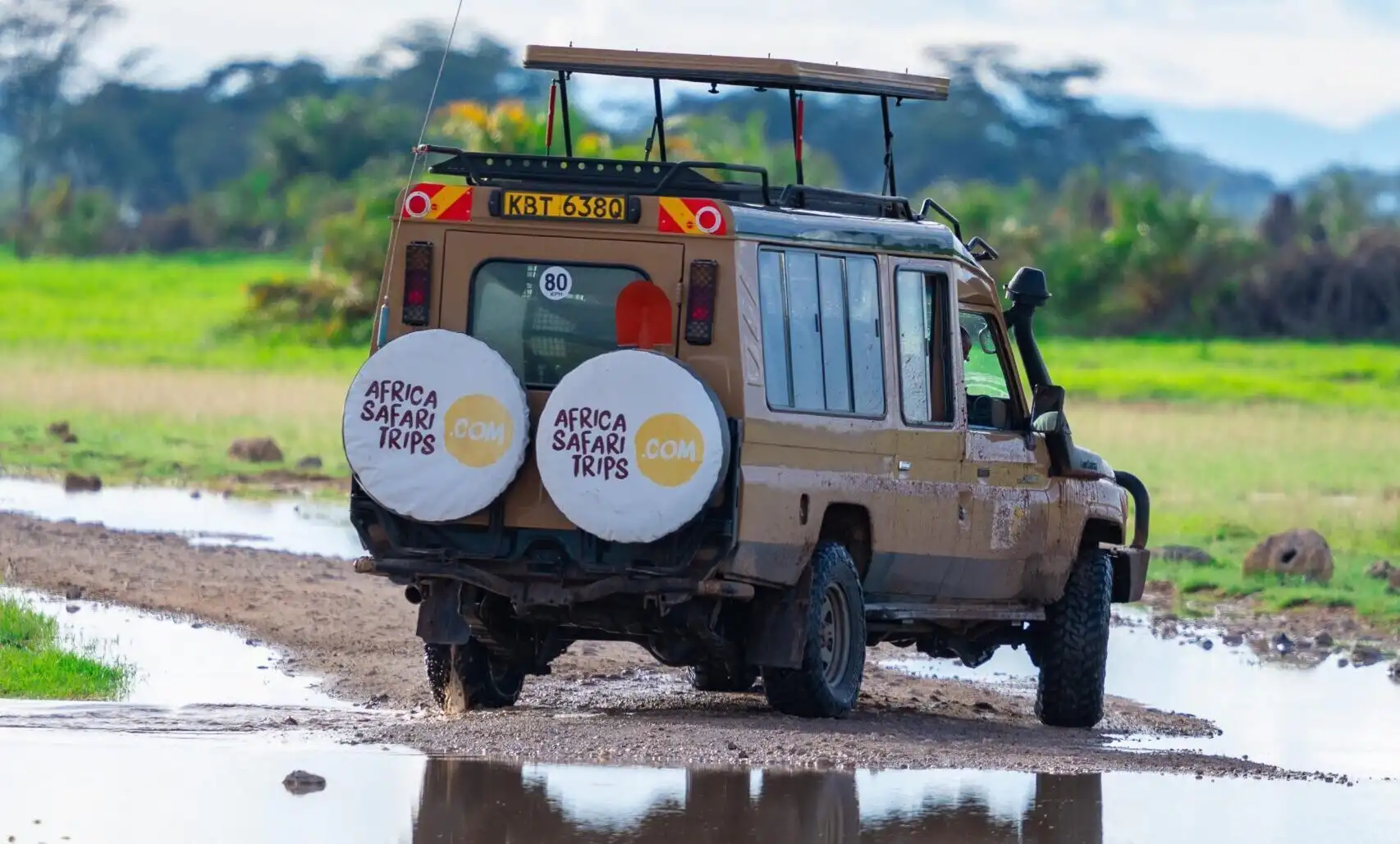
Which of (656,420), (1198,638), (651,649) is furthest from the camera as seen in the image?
(1198,638)

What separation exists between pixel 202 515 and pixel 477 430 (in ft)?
36.4

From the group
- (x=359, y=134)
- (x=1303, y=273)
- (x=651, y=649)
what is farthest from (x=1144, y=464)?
(x=359, y=134)

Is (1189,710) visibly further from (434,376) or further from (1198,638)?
(434,376)

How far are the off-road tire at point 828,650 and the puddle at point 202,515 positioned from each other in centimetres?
780

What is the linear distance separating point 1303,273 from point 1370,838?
1596 inches

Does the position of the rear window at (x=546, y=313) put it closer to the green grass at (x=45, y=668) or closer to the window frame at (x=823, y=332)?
the window frame at (x=823, y=332)

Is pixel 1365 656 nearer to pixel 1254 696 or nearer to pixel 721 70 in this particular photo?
pixel 1254 696

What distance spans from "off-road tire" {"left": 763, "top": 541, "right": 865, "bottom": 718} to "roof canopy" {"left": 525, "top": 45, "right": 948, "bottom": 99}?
2.02 meters

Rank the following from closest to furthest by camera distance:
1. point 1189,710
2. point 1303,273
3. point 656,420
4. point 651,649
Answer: point 656,420, point 651,649, point 1189,710, point 1303,273

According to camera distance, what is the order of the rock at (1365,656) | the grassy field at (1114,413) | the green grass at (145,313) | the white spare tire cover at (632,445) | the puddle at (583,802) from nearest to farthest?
the puddle at (583,802)
the white spare tire cover at (632,445)
the rock at (1365,656)
the grassy field at (1114,413)
the green grass at (145,313)

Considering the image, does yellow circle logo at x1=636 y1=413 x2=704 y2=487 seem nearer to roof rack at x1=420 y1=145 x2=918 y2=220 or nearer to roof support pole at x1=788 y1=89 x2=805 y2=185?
roof rack at x1=420 y1=145 x2=918 y2=220

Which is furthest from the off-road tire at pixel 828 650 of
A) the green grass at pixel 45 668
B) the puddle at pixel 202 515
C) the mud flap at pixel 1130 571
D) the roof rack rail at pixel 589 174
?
the puddle at pixel 202 515

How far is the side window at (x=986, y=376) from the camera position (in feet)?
39.4

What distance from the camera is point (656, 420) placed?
10.0 m
